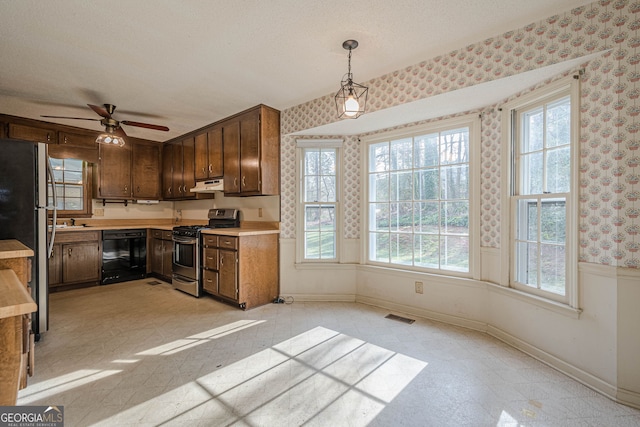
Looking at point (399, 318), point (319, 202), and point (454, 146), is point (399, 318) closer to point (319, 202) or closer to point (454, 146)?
point (319, 202)

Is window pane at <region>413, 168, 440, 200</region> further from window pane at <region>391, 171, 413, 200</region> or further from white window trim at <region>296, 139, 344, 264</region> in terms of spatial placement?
white window trim at <region>296, 139, 344, 264</region>

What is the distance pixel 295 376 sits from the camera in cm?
204

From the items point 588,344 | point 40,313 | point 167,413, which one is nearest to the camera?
point 167,413

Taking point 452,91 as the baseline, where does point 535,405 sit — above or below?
below

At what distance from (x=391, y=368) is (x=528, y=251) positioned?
4.99ft

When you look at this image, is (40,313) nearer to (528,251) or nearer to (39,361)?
(39,361)

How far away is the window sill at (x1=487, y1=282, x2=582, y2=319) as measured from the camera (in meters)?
2.04

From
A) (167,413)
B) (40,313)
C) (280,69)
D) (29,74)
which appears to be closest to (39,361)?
(40,313)

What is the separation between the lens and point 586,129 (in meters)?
1.97

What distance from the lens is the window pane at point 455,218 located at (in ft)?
9.68

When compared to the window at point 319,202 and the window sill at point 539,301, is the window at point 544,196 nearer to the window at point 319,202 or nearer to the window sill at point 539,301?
the window sill at point 539,301

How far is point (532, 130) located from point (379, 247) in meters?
1.90

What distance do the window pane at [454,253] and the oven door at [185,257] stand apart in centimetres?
304

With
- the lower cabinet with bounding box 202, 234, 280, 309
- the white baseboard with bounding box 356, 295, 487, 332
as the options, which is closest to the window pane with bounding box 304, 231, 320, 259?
the lower cabinet with bounding box 202, 234, 280, 309
